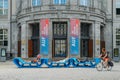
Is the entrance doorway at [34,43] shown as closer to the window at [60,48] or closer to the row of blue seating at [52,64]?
the window at [60,48]

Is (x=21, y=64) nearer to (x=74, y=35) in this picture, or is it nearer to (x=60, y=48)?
(x=74, y=35)

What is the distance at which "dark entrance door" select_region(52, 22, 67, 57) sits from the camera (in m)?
58.8

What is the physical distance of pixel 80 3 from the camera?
5853 centimetres

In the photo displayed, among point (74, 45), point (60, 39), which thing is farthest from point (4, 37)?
point (74, 45)

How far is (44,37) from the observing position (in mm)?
56719

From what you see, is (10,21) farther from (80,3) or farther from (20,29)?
(80,3)

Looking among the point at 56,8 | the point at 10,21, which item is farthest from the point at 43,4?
the point at 10,21

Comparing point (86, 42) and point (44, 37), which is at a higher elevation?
point (44, 37)

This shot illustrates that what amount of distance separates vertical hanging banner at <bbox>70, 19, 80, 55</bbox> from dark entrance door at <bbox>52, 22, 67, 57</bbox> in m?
2.21

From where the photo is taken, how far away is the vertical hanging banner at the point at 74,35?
56.4m

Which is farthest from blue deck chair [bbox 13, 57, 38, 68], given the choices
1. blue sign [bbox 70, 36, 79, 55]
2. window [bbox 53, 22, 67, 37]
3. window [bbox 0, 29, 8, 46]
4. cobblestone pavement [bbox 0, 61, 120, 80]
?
window [bbox 0, 29, 8, 46]

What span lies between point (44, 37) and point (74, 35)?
14.3ft

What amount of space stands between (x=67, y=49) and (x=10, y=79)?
35.3 meters

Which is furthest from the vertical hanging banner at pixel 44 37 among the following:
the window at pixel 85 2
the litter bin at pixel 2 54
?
the litter bin at pixel 2 54
